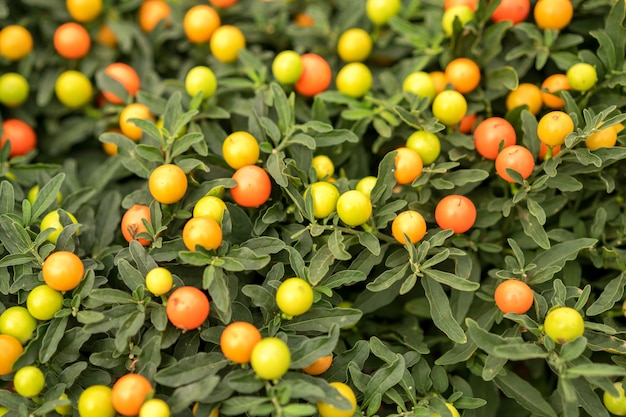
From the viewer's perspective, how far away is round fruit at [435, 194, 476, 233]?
4.06ft

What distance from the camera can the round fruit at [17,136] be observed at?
1.61 metres

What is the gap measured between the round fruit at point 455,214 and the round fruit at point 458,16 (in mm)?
450

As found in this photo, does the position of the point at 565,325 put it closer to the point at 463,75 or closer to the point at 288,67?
the point at 463,75

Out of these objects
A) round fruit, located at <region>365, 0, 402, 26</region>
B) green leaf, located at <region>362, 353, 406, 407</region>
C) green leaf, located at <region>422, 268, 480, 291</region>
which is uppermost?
round fruit, located at <region>365, 0, 402, 26</region>

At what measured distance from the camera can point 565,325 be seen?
1074mm

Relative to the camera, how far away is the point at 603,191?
1393 millimetres

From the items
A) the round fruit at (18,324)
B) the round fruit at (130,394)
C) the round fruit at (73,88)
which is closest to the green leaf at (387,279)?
the round fruit at (130,394)

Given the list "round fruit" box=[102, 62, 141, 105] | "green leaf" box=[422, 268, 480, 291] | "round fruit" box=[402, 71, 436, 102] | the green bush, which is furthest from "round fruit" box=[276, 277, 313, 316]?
"round fruit" box=[102, 62, 141, 105]

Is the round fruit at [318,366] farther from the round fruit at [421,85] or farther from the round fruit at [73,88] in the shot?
the round fruit at [73,88]

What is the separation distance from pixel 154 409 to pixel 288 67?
82cm

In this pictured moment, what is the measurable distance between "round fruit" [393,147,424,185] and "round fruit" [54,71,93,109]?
885 millimetres

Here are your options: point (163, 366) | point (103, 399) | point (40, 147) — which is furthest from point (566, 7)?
point (40, 147)

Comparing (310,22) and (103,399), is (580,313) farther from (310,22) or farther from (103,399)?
(310,22)

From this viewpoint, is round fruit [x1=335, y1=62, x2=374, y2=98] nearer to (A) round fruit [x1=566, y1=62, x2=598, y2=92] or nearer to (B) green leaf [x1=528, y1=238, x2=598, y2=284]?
(A) round fruit [x1=566, y1=62, x2=598, y2=92]
